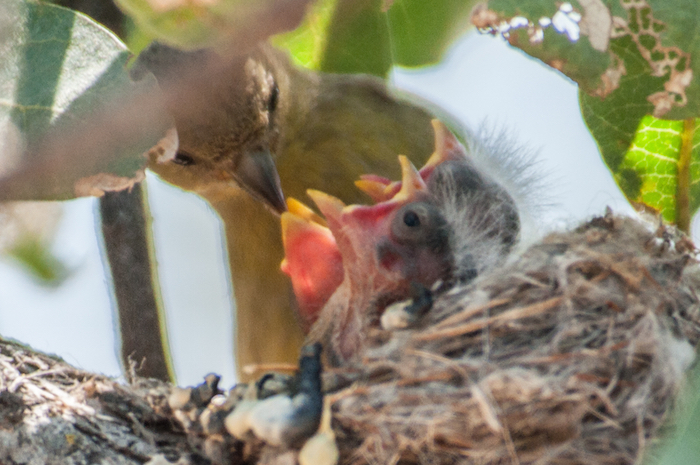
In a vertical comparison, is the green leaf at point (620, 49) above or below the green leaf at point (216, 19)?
below

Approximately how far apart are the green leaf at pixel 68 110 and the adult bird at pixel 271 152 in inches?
22.6

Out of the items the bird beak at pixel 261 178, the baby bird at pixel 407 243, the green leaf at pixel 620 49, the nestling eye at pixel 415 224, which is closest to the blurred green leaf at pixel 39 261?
the bird beak at pixel 261 178

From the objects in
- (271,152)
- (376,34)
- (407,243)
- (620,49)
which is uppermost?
(620,49)

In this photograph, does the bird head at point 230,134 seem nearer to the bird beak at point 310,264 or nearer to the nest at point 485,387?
the bird beak at point 310,264

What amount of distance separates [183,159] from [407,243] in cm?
85

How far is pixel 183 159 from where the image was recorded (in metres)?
2.00

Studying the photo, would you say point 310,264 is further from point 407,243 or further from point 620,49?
point 620,49

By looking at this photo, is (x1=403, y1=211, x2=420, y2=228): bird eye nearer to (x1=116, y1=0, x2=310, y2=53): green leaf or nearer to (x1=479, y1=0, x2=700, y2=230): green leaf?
(x1=479, y1=0, x2=700, y2=230): green leaf

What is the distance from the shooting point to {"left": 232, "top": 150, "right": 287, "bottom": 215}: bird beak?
183 centimetres

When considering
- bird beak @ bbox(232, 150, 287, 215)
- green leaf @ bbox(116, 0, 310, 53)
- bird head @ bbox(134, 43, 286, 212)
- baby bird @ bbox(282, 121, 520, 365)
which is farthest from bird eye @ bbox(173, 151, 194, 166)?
green leaf @ bbox(116, 0, 310, 53)

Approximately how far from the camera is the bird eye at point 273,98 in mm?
2049

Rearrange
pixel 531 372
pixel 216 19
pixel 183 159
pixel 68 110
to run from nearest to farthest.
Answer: pixel 216 19 < pixel 531 372 < pixel 68 110 < pixel 183 159

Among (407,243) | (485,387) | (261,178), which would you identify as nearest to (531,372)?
(485,387)

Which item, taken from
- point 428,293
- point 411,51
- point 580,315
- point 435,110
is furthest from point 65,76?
point 435,110
